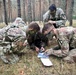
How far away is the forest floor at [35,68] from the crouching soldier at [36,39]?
45cm

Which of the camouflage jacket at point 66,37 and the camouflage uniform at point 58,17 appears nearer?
the camouflage jacket at point 66,37

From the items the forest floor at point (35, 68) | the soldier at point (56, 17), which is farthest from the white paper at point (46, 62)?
the soldier at point (56, 17)

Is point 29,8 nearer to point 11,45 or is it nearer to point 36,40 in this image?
point 36,40

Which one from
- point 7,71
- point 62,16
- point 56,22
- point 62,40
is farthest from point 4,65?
point 62,16

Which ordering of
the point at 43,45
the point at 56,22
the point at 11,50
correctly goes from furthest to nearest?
the point at 56,22
the point at 43,45
the point at 11,50

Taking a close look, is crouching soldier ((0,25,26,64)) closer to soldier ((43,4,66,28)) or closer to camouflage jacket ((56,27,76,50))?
camouflage jacket ((56,27,76,50))

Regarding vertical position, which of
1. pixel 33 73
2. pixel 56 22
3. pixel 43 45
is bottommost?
pixel 33 73

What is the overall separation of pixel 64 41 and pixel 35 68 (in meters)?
0.83

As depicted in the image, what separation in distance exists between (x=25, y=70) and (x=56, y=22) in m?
2.02

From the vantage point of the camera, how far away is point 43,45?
4449 millimetres

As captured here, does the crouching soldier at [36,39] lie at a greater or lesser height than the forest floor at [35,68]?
greater

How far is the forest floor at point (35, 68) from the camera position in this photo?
3.63m

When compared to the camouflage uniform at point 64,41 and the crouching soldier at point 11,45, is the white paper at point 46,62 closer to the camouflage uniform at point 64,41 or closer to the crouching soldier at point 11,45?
the camouflage uniform at point 64,41

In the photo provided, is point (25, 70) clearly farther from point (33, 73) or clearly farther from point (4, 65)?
point (4, 65)
